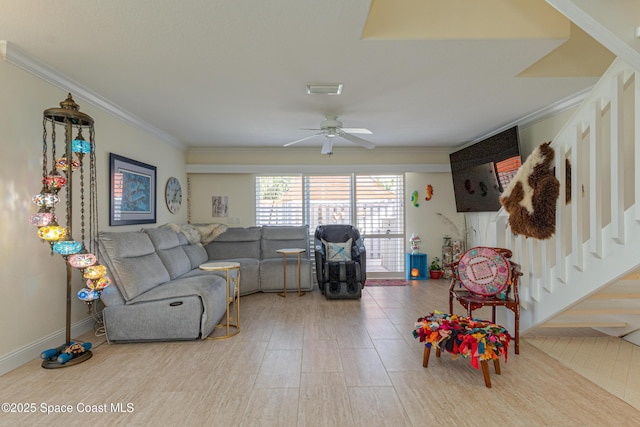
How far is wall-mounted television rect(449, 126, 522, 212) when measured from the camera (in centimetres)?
447

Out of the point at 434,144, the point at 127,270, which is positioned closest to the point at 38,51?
the point at 127,270

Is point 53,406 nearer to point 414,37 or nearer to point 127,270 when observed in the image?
point 127,270

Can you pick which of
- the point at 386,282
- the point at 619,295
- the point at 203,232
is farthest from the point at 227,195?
the point at 619,295

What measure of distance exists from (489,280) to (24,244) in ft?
12.8

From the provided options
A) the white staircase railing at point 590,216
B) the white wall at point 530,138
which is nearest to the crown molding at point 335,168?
the white wall at point 530,138

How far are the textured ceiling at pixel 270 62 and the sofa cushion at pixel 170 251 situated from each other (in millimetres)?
1462

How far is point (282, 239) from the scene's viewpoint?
5828mm

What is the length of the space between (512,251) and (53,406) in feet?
12.4

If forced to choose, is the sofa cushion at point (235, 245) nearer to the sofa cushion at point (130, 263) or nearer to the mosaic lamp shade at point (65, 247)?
the sofa cushion at point (130, 263)

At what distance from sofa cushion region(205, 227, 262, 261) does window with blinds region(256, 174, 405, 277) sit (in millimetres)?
539

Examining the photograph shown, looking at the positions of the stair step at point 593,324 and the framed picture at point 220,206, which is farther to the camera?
the framed picture at point 220,206

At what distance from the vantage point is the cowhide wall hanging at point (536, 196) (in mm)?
2721

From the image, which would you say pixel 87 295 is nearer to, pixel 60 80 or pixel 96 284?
pixel 96 284

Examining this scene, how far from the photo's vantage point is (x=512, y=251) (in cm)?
329
